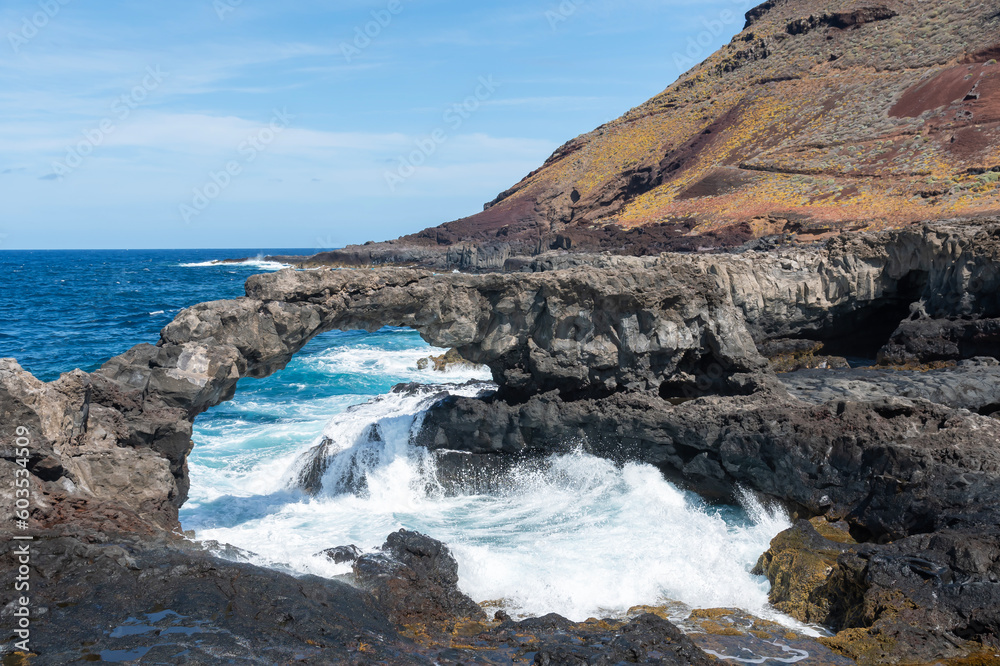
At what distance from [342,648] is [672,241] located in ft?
134

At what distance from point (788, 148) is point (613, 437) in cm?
4821

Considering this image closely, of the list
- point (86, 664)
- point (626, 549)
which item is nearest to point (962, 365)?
point (626, 549)

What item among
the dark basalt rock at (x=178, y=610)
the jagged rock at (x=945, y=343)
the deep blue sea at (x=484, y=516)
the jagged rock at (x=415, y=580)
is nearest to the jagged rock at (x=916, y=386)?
the jagged rock at (x=945, y=343)

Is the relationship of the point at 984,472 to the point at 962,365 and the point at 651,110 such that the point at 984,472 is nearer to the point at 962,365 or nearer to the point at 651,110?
the point at 962,365

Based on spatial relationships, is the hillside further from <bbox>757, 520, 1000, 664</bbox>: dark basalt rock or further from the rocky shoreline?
<bbox>757, 520, 1000, 664</bbox>: dark basalt rock

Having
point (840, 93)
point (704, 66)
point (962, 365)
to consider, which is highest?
point (704, 66)

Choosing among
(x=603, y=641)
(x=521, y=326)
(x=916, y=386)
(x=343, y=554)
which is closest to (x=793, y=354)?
(x=916, y=386)

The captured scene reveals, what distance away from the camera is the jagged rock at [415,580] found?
8.84 m

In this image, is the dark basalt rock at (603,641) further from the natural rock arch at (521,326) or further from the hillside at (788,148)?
the hillside at (788,148)

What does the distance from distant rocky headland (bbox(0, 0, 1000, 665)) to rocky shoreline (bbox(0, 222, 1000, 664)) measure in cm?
4

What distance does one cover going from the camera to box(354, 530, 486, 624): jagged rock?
8.84m

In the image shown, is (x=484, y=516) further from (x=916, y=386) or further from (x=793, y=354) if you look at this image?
(x=793, y=354)

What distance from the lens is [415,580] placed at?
940cm

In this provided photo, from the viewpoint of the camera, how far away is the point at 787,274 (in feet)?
65.3
